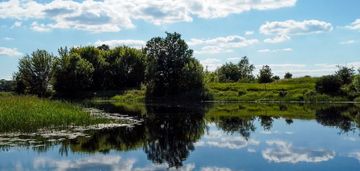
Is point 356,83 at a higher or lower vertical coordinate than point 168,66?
lower

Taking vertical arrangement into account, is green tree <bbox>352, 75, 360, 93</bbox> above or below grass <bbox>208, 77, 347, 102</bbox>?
above

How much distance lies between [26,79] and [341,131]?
79.6 metres

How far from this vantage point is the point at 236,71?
142375 mm

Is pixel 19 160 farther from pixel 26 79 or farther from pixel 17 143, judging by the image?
pixel 26 79

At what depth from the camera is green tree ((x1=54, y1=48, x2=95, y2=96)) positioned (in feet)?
320

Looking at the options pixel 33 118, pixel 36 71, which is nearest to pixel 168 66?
pixel 36 71

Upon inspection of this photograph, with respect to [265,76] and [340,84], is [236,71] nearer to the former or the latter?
[265,76]

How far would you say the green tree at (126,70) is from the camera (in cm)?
10705

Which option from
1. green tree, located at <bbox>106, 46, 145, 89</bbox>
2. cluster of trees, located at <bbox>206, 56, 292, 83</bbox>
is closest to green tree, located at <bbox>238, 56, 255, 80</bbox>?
cluster of trees, located at <bbox>206, 56, 292, 83</bbox>

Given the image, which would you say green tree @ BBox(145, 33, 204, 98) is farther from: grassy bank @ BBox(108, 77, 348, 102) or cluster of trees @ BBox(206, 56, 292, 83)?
cluster of trees @ BBox(206, 56, 292, 83)

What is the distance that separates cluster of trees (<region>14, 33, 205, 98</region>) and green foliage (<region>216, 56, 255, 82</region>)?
37.1 m

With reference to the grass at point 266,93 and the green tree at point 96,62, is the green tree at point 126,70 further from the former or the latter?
the grass at point 266,93

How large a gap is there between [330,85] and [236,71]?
6310 centimetres

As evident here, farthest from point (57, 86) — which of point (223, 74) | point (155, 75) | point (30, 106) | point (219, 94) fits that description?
point (30, 106)
